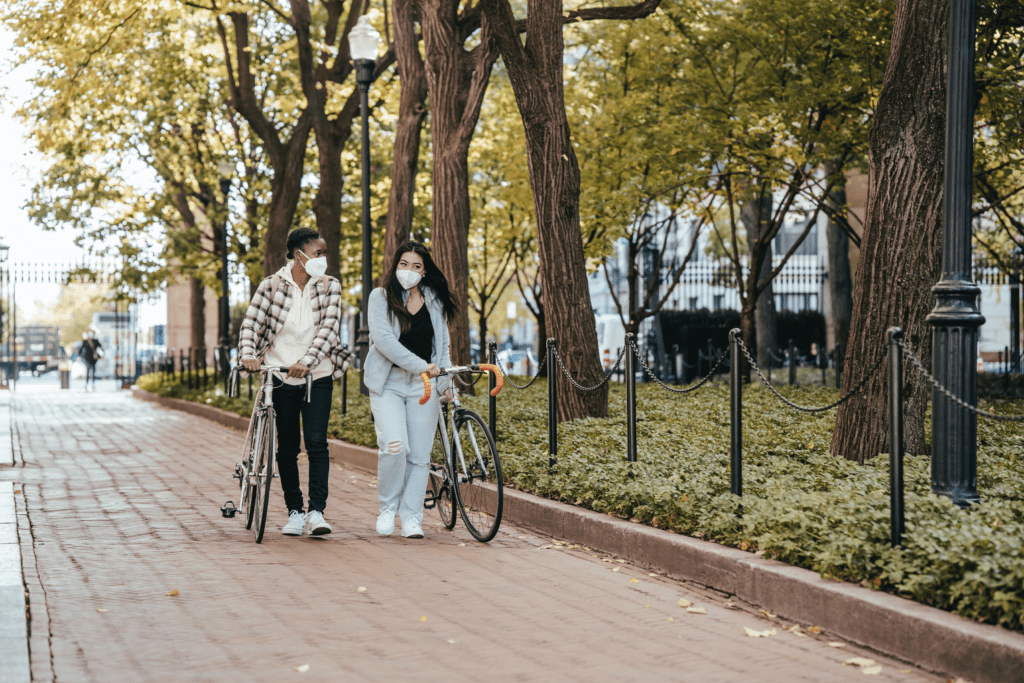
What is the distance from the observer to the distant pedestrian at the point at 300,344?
7359mm

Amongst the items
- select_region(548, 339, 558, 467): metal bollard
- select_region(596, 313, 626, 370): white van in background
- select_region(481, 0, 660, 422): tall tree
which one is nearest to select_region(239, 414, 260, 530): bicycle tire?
select_region(548, 339, 558, 467): metal bollard

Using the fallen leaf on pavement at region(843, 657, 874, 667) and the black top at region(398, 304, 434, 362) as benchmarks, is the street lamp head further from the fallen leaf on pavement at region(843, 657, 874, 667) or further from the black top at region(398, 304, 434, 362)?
the fallen leaf on pavement at region(843, 657, 874, 667)

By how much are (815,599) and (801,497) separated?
1290 millimetres

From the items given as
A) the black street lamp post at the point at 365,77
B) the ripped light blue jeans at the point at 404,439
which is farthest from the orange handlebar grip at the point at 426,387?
the black street lamp post at the point at 365,77

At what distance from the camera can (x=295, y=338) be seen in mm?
7422

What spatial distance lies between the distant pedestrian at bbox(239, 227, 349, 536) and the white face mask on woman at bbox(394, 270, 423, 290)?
0.45 m

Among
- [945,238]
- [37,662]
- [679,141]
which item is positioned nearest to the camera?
[37,662]

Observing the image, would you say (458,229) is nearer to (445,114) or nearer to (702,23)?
(445,114)

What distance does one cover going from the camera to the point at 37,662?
4469 mm

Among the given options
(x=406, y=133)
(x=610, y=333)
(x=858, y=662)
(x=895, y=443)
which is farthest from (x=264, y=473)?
(x=610, y=333)

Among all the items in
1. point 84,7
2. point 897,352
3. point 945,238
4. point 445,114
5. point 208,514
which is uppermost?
point 84,7

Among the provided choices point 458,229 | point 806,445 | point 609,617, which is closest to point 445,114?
point 458,229

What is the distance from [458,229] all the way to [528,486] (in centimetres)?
668

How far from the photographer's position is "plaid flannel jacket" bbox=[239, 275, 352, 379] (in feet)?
24.1
